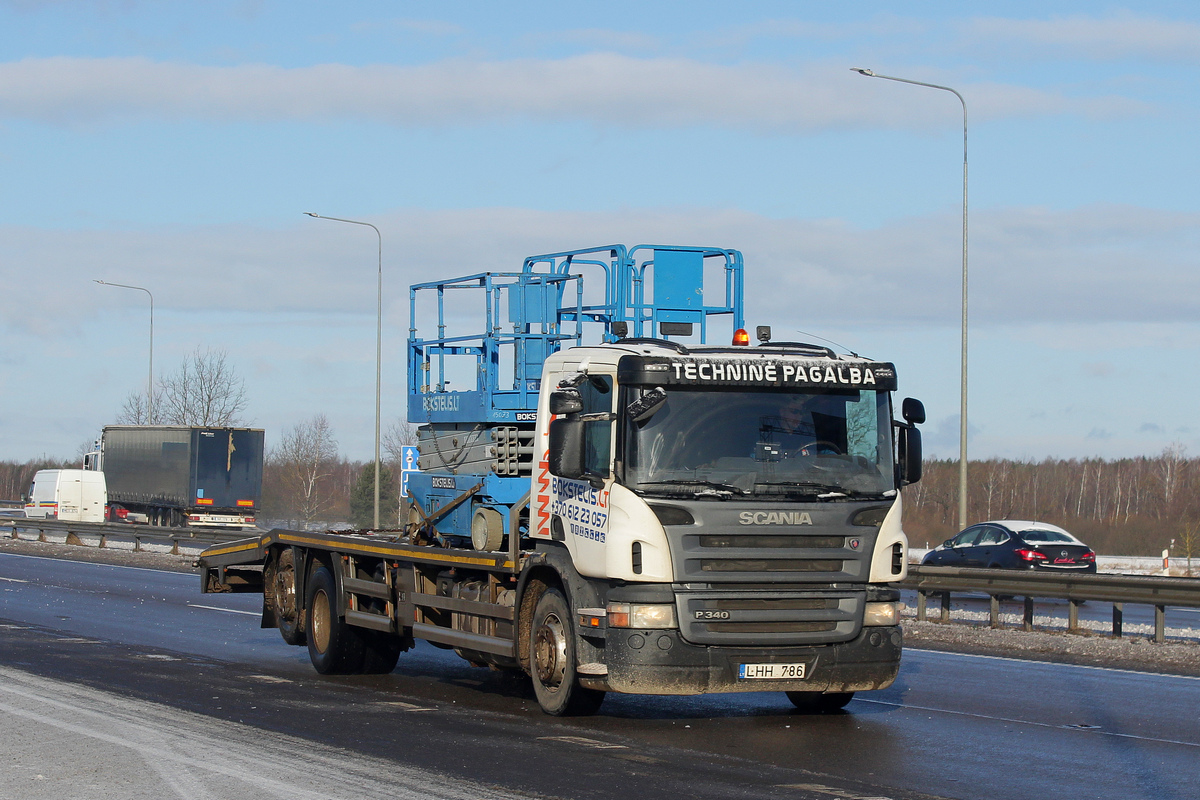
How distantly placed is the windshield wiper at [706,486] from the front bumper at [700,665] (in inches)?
38.8

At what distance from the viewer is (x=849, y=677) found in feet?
33.0

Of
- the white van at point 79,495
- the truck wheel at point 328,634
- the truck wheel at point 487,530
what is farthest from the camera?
the white van at point 79,495

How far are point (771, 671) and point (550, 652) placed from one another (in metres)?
1.75

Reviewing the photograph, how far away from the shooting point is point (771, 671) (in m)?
9.81

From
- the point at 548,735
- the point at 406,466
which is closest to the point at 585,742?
the point at 548,735

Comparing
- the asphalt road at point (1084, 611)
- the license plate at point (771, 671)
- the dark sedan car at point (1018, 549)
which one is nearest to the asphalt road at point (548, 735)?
the license plate at point (771, 671)

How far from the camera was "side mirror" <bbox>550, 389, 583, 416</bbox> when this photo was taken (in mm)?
10195

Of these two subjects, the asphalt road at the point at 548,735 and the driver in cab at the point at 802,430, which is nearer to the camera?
the asphalt road at the point at 548,735

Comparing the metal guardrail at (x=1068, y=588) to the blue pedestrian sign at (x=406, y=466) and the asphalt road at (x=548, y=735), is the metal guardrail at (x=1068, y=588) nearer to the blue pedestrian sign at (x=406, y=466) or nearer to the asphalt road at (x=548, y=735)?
the asphalt road at (x=548, y=735)

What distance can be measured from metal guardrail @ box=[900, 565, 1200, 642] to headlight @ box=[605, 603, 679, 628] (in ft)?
27.9

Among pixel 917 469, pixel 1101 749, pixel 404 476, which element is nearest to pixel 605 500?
pixel 917 469

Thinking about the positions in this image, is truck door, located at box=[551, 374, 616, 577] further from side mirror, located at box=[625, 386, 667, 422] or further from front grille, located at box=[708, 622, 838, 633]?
front grille, located at box=[708, 622, 838, 633]

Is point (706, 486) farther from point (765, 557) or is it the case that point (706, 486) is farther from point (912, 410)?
point (912, 410)

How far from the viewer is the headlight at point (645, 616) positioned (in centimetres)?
964
